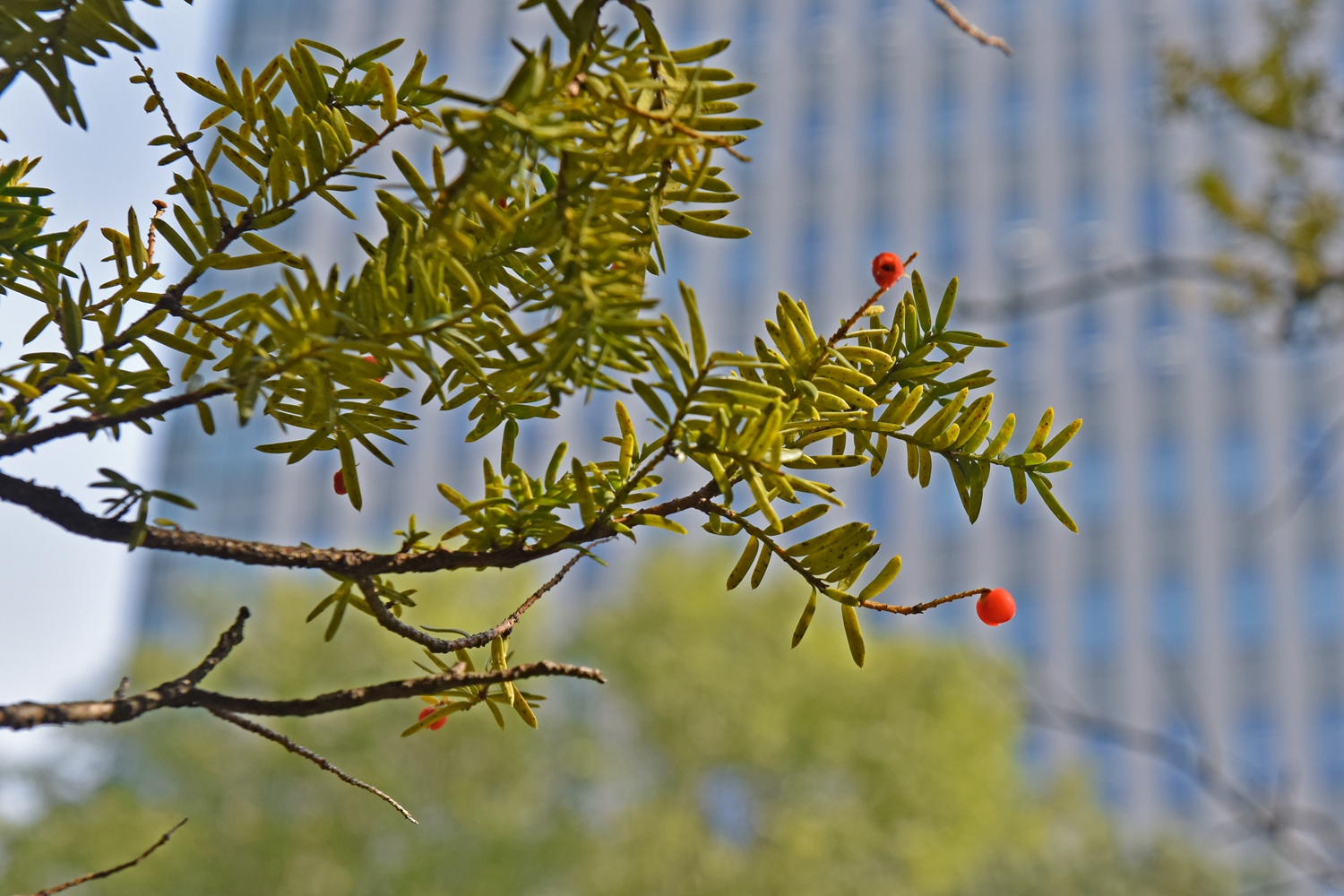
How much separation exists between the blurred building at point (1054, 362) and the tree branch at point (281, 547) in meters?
18.8

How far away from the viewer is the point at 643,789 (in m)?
12.1

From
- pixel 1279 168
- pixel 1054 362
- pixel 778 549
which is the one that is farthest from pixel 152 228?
pixel 1054 362

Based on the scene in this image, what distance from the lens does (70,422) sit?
0.63m

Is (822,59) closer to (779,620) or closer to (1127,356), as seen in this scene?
(1127,356)

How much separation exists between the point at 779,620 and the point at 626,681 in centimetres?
171

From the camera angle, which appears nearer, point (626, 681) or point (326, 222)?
point (626, 681)

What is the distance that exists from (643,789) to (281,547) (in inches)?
472

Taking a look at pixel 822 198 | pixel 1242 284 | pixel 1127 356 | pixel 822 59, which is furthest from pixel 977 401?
pixel 822 59

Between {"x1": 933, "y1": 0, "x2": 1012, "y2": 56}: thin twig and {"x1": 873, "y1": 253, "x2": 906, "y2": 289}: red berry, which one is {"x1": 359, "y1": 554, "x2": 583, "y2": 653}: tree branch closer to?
{"x1": 873, "y1": 253, "x2": 906, "y2": 289}: red berry

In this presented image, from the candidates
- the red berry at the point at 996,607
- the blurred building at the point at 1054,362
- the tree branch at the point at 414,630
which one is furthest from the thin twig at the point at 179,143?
the blurred building at the point at 1054,362

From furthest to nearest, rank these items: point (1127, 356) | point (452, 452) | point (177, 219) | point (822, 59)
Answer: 1. point (822, 59)
2. point (452, 452)
3. point (1127, 356)
4. point (177, 219)

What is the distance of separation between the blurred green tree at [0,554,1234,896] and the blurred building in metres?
7.39

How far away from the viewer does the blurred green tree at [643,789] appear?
33.2 feet

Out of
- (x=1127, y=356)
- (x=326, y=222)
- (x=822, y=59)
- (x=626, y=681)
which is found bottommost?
(x=626, y=681)
